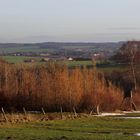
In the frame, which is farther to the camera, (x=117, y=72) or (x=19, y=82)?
(x=117, y=72)

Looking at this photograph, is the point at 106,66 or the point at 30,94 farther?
the point at 106,66

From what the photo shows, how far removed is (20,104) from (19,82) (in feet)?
15.4

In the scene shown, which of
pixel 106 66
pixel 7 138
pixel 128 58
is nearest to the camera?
pixel 7 138

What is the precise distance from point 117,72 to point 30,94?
2424 cm

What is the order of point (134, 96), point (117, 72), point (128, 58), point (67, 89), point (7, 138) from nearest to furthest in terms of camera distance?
point (7, 138)
point (67, 89)
point (134, 96)
point (117, 72)
point (128, 58)

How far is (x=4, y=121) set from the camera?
40.3 metres

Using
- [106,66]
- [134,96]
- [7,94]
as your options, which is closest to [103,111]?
[134,96]

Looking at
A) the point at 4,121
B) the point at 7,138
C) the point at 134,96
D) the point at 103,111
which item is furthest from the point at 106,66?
the point at 7,138

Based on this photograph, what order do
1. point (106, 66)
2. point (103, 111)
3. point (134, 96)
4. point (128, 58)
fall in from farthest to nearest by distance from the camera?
point (106, 66), point (128, 58), point (134, 96), point (103, 111)

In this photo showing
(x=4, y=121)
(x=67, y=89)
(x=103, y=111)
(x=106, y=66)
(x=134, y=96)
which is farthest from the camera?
(x=106, y=66)

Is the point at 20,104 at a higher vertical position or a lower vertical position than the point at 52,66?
lower

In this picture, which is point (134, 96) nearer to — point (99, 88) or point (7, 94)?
point (99, 88)

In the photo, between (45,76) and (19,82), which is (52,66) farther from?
(19,82)

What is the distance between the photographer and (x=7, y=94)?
6925 centimetres
